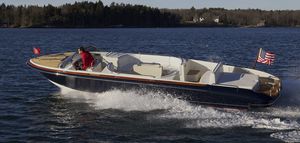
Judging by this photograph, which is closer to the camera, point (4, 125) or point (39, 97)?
point (4, 125)

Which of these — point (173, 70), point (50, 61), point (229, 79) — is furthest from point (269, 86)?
point (50, 61)

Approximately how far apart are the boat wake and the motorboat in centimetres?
25

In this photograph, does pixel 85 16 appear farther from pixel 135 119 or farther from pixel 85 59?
pixel 135 119

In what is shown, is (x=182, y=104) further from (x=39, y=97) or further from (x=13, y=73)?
(x=13, y=73)

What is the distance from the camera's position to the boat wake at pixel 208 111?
13.6 meters

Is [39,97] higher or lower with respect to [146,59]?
lower

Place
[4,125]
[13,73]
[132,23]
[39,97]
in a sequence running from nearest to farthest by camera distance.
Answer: [4,125]
[39,97]
[13,73]
[132,23]

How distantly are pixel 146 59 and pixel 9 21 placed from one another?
15028cm

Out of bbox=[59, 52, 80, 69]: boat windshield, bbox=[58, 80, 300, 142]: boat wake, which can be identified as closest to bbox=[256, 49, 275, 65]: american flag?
bbox=[58, 80, 300, 142]: boat wake

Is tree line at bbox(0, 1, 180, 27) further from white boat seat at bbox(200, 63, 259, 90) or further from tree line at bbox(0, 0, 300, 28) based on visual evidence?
white boat seat at bbox(200, 63, 259, 90)

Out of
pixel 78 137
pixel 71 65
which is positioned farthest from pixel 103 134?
pixel 71 65

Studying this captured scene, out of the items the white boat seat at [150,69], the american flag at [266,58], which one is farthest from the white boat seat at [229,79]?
the white boat seat at [150,69]

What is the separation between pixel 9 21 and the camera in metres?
161

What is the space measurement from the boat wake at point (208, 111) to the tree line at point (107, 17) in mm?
143049
